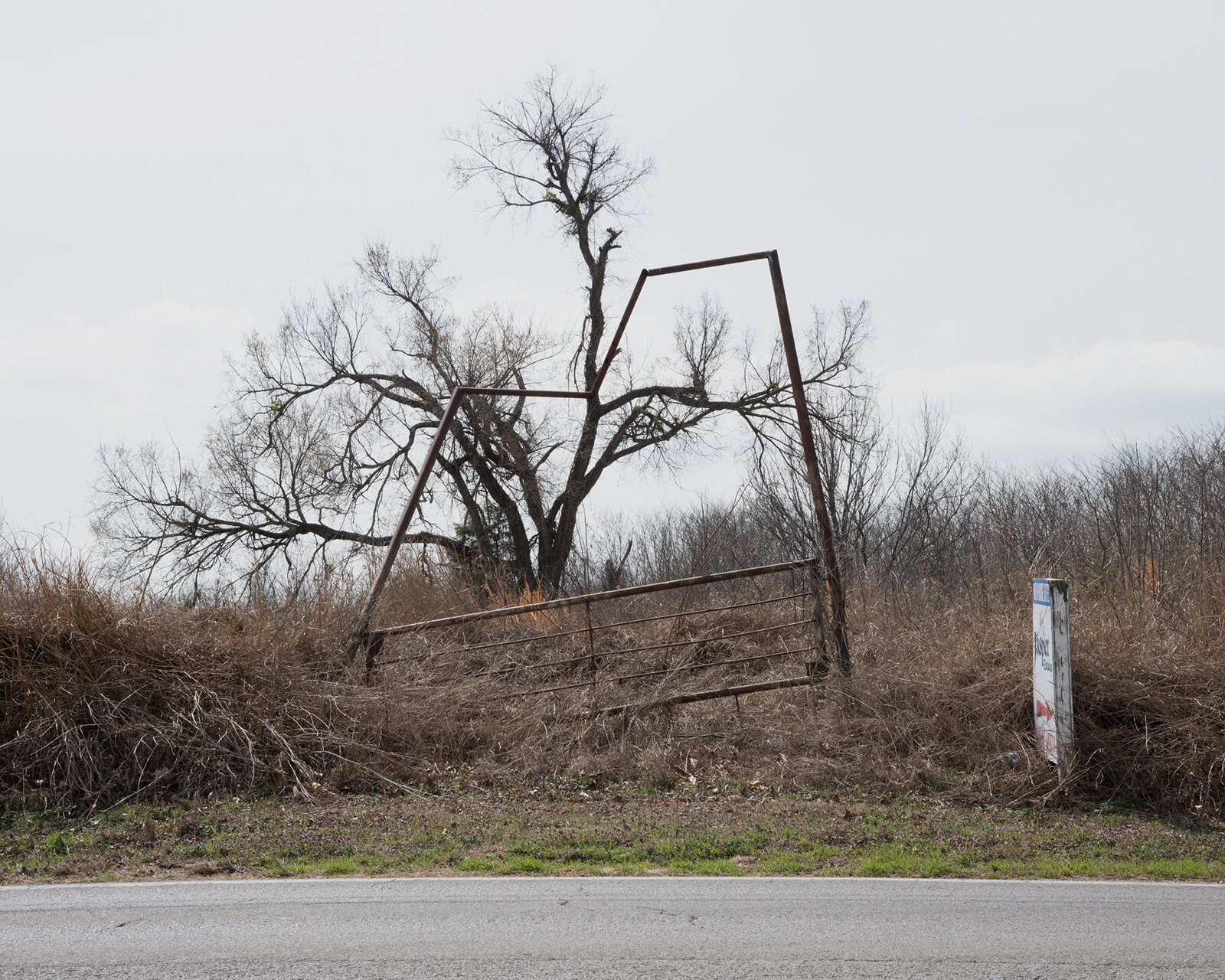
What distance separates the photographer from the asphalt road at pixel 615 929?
462 cm

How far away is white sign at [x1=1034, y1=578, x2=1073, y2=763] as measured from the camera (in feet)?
28.8

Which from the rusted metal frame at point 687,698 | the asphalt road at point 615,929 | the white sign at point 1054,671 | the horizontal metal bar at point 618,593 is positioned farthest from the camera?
the horizontal metal bar at point 618,593

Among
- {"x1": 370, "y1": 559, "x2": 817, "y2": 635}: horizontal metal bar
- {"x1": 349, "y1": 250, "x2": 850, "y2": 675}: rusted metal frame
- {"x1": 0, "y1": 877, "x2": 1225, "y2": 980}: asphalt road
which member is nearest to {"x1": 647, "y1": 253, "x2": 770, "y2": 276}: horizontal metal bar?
{"x1": 349, "y1": 250, "x2": 850, "y2": 675}: rusted metal frame

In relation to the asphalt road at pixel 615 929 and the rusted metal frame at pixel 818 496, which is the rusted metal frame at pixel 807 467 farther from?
the asphalt road at pixel 615 929

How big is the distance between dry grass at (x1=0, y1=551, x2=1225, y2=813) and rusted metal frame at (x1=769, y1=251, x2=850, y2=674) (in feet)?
1.43

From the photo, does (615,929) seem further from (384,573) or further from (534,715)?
A: (384,573)

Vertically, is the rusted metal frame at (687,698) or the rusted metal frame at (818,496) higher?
the rusted metal frame at (818,496)

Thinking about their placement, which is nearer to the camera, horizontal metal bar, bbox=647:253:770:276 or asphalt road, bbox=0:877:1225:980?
asphalt road, bbox=0:877:1225:980

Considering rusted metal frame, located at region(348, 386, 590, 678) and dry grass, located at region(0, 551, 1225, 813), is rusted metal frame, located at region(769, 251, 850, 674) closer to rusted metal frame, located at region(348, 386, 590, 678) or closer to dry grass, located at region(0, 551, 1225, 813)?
dry grass, located at region(0, 551, 1225, 813)

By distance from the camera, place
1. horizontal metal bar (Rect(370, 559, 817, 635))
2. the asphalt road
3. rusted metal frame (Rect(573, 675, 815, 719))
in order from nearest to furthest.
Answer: the asphalt road
rusted metal frame (Rect(573, 675, 815, 719))
horizontal metal bar (Rect(370, 559, 817, 635))

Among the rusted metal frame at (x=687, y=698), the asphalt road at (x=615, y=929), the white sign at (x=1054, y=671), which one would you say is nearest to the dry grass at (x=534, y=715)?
the rusted metal frame at (x=687, y=698)

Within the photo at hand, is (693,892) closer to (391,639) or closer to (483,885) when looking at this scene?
(483,885)

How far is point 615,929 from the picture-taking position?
5.19m

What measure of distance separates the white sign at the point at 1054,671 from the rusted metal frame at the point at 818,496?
2.21m
